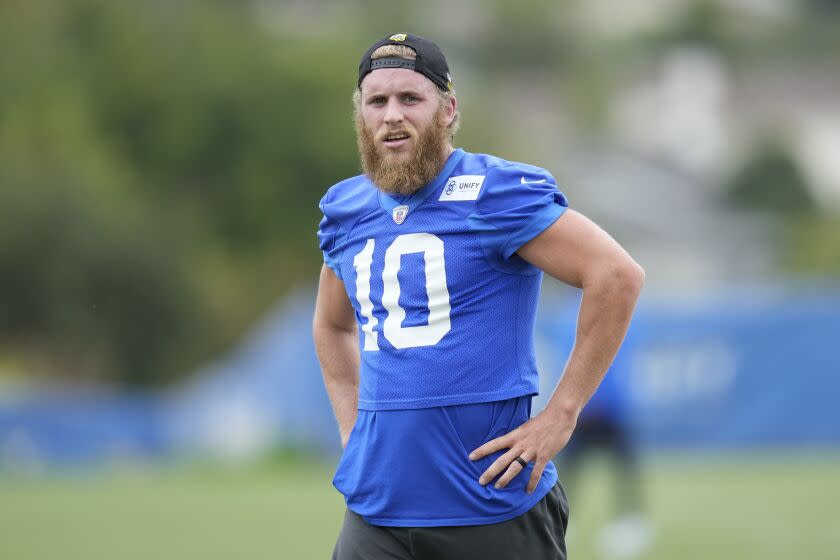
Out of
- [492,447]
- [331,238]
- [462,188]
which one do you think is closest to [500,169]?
[462,188]

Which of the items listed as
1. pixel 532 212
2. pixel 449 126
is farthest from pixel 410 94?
pixel 532 212

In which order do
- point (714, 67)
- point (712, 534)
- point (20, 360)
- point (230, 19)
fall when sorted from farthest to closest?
point (714, 67), point (230, 19), point (20, 360), point (712, 534)

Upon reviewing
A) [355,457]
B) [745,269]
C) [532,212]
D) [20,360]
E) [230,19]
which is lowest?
[745,269]

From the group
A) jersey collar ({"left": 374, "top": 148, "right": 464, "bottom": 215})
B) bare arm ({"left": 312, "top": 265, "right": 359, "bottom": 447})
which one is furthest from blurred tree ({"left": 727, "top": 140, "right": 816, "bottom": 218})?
jersey collar ({"left": 374, "top": 148, "right": 464, "bottom": 215})

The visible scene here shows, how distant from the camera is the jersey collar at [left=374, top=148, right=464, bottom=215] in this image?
3.88 meters

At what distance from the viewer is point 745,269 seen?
5312 centimetres

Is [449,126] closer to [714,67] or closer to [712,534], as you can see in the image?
[712,534]

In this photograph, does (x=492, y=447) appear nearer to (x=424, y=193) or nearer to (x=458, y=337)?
(x=458, y=337)

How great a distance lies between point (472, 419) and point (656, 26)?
8540 cm

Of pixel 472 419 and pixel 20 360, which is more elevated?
pixel 472 419

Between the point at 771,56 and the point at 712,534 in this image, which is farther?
the point at 771,56

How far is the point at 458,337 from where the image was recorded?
→ 3.77m

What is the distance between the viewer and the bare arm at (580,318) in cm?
368

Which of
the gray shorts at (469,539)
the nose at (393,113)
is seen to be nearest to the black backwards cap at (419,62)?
the nose at (393,113)
